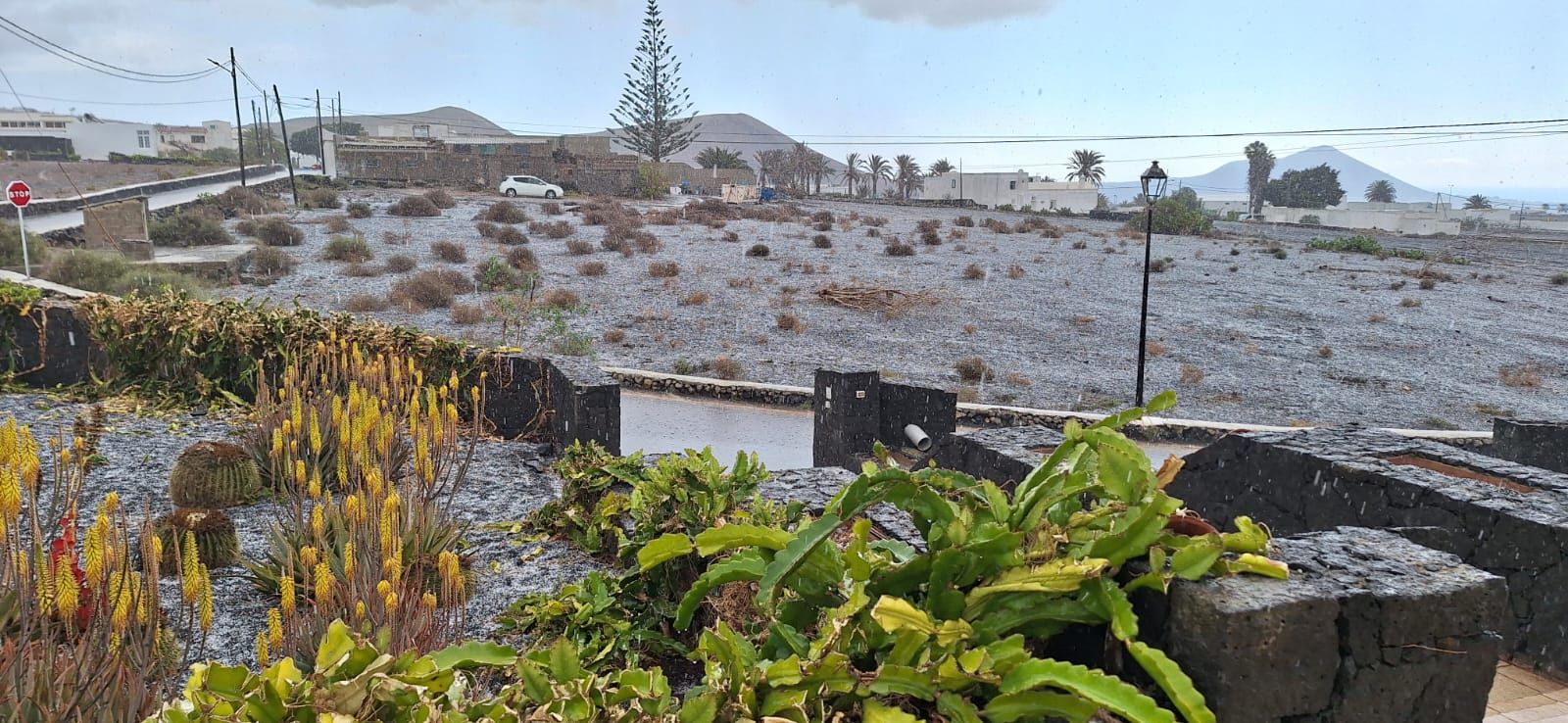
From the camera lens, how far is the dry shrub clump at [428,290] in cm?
1694

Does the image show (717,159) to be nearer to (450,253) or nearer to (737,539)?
(450,253)

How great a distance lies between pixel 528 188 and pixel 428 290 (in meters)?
27.1

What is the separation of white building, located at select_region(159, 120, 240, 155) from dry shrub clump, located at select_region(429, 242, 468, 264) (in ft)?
255

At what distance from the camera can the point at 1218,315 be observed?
20.0 meters

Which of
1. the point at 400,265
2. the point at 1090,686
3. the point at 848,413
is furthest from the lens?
the point at 400,265

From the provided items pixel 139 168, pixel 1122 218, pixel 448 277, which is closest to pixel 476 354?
pixel 448 277

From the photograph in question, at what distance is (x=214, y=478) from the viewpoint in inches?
206

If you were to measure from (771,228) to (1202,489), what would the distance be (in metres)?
27.8

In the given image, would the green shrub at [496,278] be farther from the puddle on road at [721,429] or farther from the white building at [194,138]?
the white building at [194,138]

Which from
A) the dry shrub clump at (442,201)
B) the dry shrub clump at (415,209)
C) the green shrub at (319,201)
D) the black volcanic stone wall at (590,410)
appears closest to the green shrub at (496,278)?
the black volcanic stone wall at (590,410)

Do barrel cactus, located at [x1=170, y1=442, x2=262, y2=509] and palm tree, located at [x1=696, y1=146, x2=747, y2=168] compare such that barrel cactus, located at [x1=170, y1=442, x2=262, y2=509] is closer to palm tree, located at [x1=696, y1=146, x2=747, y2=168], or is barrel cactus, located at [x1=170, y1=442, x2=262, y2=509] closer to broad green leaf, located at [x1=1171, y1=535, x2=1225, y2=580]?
broad green leaf, located at [x1=1171, y1=535, x2=1225, y2=580]

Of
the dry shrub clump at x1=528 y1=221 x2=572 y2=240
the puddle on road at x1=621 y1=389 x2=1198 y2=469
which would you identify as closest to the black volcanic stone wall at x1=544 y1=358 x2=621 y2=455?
the puddle on road at x1=621 y1=389 x2=1198 y2=469

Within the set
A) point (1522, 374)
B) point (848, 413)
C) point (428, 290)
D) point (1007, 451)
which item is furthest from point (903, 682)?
point (1522, 374)

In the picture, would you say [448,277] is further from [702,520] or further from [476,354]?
[702,520]
